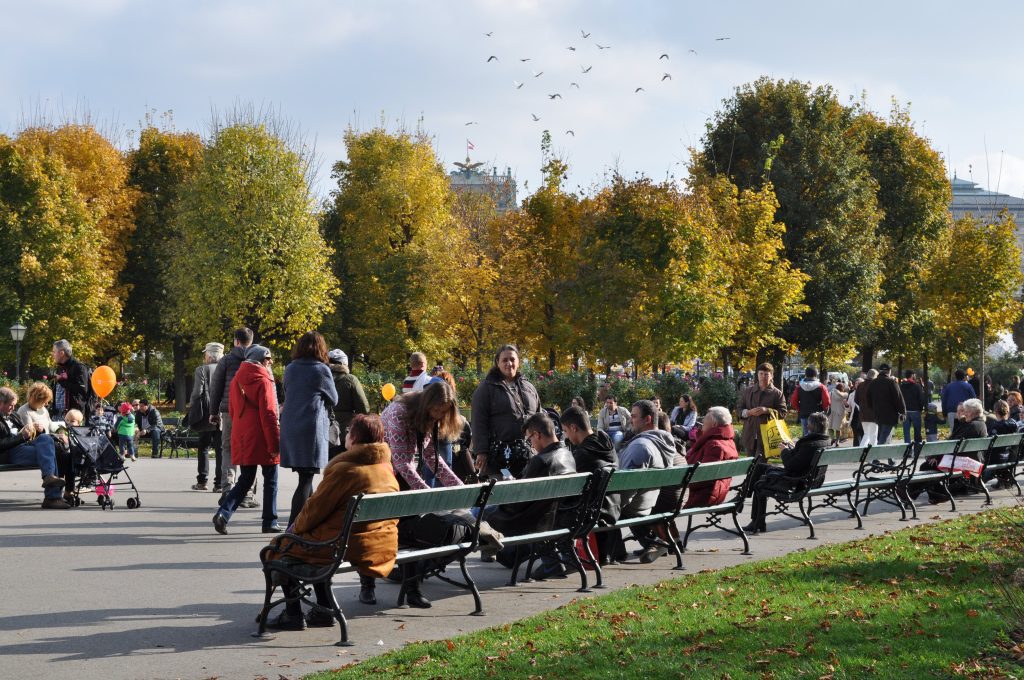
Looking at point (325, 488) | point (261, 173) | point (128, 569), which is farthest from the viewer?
point (261, 173)

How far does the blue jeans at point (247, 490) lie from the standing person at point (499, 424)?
1987mm

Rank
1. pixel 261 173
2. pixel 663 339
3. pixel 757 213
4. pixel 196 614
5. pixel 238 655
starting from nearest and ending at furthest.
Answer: pixel 238 655 < pixel 196 614 < pixel 663 339 < pixel 757 213 < pixel 261 173

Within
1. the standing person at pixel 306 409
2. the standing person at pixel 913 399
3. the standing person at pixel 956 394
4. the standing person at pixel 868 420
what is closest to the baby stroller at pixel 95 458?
the standing person at pixel 306 409

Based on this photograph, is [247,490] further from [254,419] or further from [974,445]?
[974,445]

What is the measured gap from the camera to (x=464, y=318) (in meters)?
44.9

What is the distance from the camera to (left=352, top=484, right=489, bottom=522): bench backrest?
677 centimetres

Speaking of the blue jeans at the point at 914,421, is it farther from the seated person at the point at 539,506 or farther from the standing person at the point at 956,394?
the seated person at the point at 539,506

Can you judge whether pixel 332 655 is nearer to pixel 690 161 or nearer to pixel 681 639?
pixel 681 639

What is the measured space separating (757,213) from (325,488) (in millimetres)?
33001

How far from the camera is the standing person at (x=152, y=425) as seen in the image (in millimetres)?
25922

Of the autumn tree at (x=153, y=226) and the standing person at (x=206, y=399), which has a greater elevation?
the autumn tree at (x=153, y=226)

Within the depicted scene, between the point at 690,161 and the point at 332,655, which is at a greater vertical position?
the point at 690,161

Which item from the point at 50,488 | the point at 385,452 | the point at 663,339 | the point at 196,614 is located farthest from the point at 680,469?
the point at 663,339

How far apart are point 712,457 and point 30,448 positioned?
720cm
